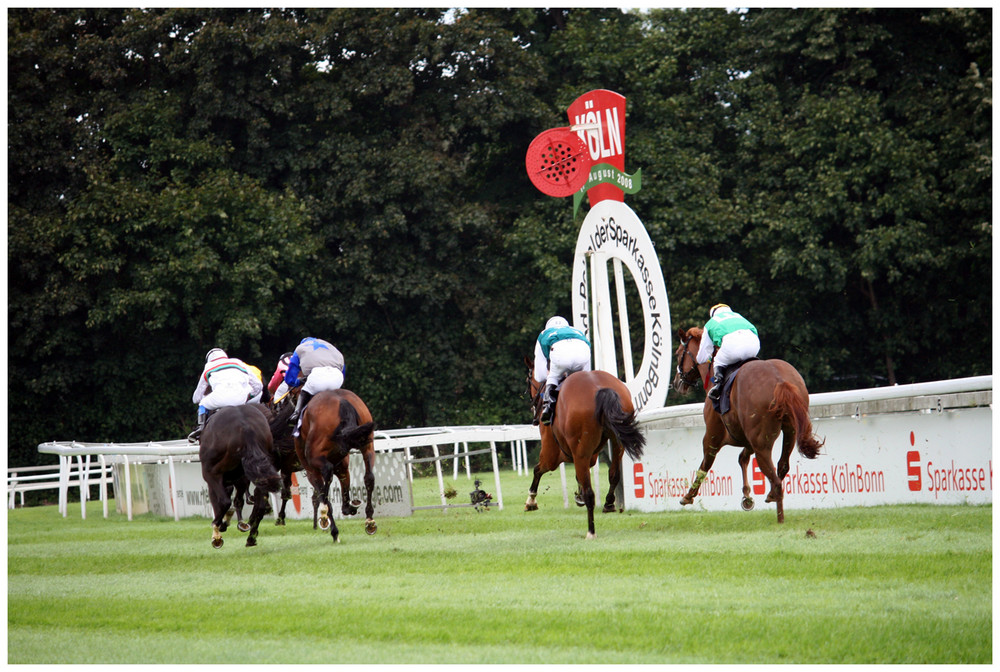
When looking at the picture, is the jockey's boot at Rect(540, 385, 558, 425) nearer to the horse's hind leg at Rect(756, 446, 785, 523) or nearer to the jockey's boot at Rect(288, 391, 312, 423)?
the horse's hind leg at Rect(756, 446, 785, 523)

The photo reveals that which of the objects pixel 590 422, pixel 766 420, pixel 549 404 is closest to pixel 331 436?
pixel 549 404

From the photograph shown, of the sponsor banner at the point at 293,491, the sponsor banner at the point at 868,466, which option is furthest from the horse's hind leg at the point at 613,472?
the sponsor banner at the point at 293,491

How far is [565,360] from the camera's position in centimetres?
969

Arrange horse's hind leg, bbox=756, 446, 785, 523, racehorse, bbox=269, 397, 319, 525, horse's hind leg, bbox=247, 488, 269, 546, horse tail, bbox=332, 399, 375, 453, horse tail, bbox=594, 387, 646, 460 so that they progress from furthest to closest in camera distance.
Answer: racehorse, bbox=269, 397, 319, 525
horse tail, bbox=332, 399, 375, 453
horse's hind leg, bbox=247, 488, 269, 546
horse tail, bbox=594, 387, 646, 460
horse's hind leg, bbox=756, 446, 785, 523

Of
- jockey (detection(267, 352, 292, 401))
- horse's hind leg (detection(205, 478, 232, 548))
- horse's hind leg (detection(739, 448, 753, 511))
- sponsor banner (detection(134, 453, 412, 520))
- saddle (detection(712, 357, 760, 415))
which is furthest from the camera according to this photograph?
sponsor banner (detection(134, 453, 412, 520))

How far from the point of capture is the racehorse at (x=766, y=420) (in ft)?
26.9

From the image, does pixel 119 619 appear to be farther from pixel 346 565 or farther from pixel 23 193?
pixel 23 193

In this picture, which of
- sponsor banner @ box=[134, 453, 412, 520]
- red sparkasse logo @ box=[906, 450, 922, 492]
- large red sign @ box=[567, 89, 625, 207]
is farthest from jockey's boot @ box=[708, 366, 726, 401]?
sponsor banner @ box=[134, 453, 412, 520]

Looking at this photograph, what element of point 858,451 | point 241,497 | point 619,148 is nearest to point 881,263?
point 619,148

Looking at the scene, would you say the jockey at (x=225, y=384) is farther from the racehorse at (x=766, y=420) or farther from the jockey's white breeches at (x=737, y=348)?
the jockey's white breeches at (x=737, y=348)

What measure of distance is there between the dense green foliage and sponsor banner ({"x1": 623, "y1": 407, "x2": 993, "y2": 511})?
12.0 m

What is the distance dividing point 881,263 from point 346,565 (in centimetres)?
1627

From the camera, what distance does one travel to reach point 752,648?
4.75 metres

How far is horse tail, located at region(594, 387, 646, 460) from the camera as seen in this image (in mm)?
8664
